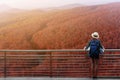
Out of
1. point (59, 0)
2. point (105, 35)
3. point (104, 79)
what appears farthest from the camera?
point (59, 0)

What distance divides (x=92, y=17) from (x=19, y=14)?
5.87 feet

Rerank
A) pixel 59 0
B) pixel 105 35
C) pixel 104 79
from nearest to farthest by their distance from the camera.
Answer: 1. pixel 104 79
2. pixel 105 35
3. pixel 59 0

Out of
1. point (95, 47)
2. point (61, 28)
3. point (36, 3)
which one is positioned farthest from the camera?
point (36, 3)

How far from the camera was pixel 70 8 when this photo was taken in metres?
10.2

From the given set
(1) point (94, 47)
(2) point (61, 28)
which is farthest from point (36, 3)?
(1) point (94, 47)

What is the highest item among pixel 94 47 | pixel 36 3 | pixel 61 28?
pixel 36 3

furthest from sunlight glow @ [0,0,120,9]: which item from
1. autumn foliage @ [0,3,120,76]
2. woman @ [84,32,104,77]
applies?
woman @ [84,32,104,77]

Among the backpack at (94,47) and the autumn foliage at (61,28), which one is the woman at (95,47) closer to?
the backpack at (94,47)

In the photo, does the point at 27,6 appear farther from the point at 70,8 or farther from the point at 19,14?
the point at 70,8

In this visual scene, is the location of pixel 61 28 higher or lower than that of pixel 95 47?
higher

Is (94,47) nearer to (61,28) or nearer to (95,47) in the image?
(95,47)

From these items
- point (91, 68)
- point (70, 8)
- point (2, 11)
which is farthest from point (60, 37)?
point (91, 68)

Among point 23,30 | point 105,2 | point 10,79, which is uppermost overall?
point 105,2

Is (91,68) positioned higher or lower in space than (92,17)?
lower
